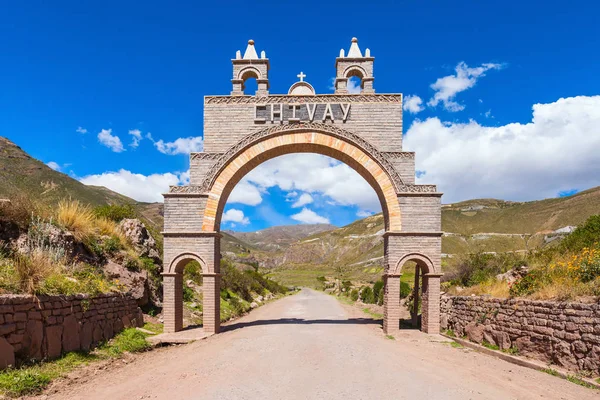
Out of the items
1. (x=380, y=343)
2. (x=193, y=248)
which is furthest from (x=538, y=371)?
(x=193, y=248)

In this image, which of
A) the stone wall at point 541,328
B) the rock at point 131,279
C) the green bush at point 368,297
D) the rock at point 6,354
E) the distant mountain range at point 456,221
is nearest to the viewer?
the rock at point 6,354

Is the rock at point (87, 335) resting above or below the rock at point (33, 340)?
below

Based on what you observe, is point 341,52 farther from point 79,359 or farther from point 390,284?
point 79,359

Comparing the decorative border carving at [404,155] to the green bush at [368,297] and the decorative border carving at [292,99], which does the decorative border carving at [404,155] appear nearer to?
the decorative border carving at [292,99]

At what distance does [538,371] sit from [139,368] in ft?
25.4

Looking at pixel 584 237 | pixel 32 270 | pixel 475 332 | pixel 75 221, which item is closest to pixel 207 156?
pixel 75 221

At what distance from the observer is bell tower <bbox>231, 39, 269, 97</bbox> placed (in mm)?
14273

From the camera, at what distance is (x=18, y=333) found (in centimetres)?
652

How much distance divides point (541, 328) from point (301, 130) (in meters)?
8.90

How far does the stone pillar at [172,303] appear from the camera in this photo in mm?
12461

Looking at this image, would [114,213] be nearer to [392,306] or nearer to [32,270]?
[32,270]

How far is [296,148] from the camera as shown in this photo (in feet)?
46.2

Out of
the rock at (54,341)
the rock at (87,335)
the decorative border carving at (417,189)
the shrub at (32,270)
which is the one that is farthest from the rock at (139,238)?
the decorative border carving at (417,189)

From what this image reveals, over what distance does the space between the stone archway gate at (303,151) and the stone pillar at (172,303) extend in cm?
3
